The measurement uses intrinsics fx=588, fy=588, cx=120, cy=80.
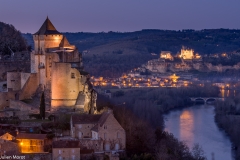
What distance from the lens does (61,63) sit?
23.1m

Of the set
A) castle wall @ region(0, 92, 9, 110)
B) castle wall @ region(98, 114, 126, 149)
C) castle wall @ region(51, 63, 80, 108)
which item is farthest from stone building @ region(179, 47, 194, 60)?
castle wall @ region(98, 114, 126, 149)

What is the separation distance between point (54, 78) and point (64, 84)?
47cm

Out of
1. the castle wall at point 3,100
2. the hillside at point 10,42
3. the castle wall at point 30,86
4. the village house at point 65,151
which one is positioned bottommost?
the village house at point 65,151

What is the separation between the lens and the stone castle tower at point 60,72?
23.1 metres

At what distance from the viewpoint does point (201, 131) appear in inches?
1420

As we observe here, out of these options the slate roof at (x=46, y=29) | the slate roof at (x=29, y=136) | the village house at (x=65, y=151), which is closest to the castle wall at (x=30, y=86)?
the slate roof at (x=46, y=29)

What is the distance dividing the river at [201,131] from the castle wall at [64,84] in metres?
8.84

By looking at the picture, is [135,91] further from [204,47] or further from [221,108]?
[204,47]

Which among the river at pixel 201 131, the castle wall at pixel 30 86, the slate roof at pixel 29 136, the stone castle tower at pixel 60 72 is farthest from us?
the river at pixel 201 131

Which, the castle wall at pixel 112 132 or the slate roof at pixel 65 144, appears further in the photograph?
the castle wall at pixel 112 132

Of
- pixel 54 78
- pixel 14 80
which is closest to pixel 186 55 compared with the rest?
pixel 14 80

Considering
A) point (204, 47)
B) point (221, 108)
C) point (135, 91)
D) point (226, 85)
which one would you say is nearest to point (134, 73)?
point (226, 85)

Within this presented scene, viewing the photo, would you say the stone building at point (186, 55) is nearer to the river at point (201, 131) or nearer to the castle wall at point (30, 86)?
the river at point (201, 131)

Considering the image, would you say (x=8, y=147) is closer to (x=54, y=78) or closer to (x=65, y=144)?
(x=65, y=144)
